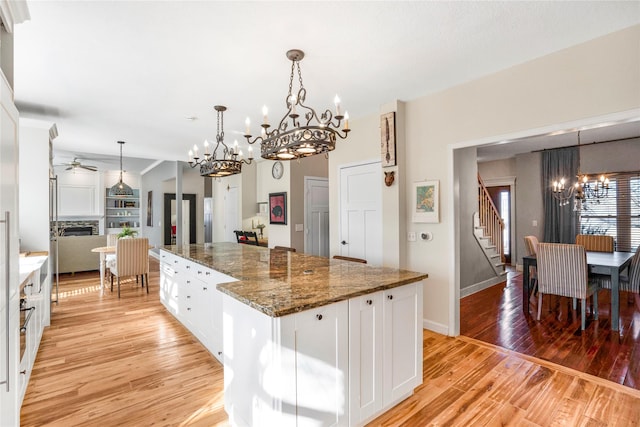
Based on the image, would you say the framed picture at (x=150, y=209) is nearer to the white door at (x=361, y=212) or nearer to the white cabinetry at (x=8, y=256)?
the white door at (x=361, y=212)

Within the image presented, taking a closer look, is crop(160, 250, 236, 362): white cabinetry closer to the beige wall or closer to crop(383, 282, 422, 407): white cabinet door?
crop(383, 282, 422, 407): white cabinet door

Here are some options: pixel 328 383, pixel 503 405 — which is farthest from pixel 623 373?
pixel 328 383

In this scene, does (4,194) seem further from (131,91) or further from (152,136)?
(152,136)

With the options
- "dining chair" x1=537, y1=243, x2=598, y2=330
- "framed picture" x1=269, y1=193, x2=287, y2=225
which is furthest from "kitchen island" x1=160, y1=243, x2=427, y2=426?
"framed picture" x1=269, y1=193, x2=287, y2=225

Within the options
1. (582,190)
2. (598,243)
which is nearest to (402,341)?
(598,243)

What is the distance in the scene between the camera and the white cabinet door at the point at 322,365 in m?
1.63

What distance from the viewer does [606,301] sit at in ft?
15.3

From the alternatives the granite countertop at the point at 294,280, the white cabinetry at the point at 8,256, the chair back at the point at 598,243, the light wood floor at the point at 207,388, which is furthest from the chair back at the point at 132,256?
the chair back at the point at 598,243

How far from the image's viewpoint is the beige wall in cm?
239

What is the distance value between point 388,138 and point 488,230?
143 inches

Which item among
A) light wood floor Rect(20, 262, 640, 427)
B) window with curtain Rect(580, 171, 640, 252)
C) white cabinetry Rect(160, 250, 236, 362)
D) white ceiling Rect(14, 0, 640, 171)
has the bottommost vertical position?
light wood floor Rect(20, 262, 640, 427)

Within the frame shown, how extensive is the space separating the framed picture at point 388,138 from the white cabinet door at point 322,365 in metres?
2.38

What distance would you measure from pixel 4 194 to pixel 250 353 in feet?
4.49

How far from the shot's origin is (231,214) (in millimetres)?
7625
